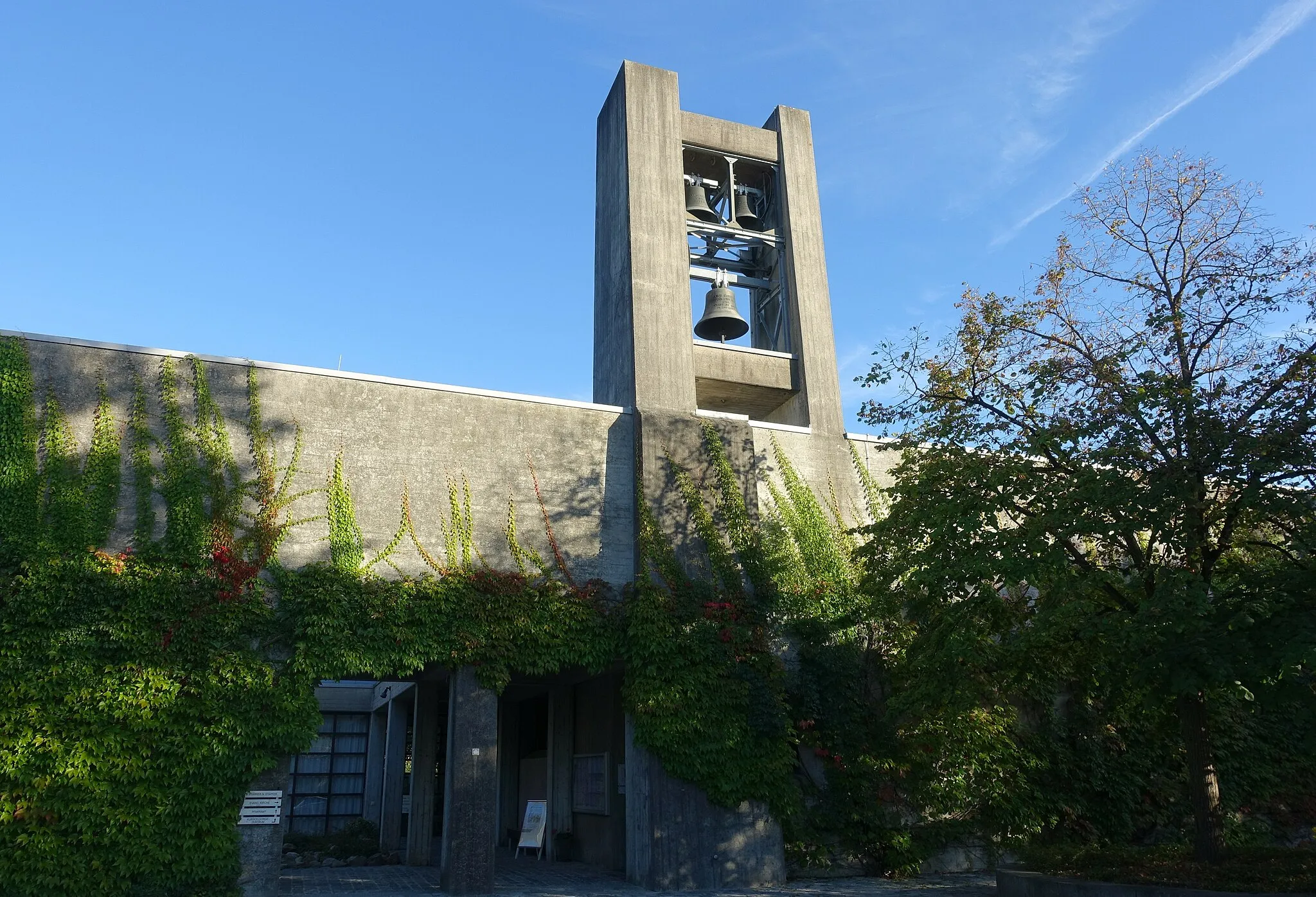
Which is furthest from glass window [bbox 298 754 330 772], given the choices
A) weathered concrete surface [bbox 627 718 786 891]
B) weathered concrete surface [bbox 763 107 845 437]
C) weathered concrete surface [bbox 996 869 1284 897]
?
Result: weathered concrete surface [bbox 996 869 1284 897]

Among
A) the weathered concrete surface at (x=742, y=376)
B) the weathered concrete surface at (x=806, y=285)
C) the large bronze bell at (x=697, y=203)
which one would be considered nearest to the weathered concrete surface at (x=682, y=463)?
the weathered concrete surface at (x=742, y=376)

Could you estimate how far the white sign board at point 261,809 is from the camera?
40.7 feet

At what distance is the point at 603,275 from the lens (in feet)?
61.8

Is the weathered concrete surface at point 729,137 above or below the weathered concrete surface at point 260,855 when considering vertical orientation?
above

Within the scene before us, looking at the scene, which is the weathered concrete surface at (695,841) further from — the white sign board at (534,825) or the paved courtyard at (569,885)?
the white sign board at (534,825)

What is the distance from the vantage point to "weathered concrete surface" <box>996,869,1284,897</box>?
973 centimetres

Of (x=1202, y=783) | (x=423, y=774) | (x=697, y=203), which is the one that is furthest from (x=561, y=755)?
(x=1202, y=783)

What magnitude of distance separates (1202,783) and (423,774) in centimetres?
1286

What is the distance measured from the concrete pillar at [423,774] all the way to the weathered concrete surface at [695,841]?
504 centimetres

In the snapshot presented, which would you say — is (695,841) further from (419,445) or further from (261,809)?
(419,445)

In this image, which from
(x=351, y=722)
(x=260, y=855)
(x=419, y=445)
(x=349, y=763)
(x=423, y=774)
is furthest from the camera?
(x=351, y=722)

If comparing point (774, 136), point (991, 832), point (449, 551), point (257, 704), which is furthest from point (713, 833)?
point (774, 136)

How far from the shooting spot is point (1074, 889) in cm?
1072

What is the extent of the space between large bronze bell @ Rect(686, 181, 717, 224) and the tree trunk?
11.7 m
